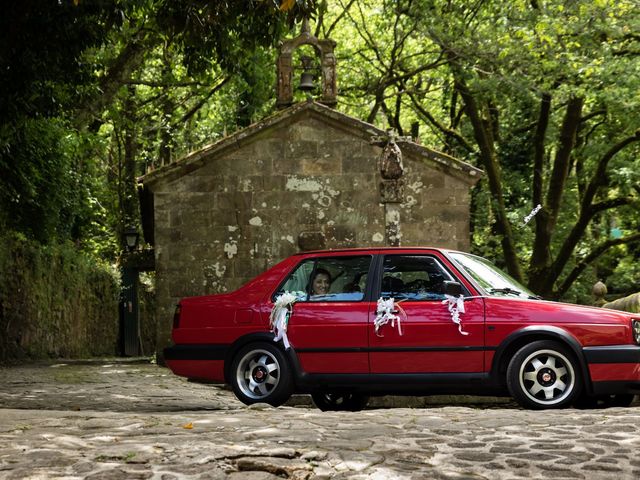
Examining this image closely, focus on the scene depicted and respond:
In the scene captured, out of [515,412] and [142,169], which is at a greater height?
[142,169]

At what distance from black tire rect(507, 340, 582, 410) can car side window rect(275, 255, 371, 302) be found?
1710mm

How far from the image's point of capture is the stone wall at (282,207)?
57.2ft

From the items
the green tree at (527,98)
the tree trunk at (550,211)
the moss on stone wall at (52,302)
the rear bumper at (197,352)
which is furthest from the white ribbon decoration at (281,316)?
the tree trunk at (550,211)

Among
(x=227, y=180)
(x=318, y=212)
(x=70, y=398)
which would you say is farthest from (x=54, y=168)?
(x=70, y=398)

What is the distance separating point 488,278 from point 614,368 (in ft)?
5.15

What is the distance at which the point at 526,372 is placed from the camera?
9.19m

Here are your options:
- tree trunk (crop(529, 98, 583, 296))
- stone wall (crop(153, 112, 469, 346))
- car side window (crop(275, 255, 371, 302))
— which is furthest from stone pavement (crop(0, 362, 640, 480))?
tree trunk (crop(529, 98, 583, 296))

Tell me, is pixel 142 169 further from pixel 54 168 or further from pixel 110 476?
pixel 110 476

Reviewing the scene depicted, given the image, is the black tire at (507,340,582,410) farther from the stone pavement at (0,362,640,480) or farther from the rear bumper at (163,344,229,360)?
the rear bumper at (163,344,229,360)

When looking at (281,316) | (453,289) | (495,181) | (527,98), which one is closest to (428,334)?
(453,289)

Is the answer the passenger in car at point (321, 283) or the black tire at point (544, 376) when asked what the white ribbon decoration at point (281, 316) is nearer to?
the passenger in car at point (321, 283)

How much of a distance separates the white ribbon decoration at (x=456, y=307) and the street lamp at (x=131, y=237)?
20294mm

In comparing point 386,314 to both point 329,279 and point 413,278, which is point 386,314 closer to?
point 413,278

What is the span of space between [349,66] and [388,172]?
548 inches
